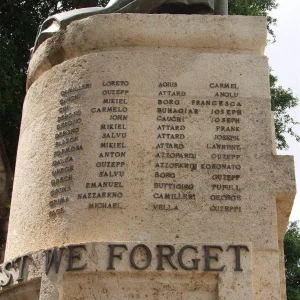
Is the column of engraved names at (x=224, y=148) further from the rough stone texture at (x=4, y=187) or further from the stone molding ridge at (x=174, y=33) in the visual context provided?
the rough stone texture at (x=4, y=187)

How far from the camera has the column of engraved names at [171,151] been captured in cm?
530

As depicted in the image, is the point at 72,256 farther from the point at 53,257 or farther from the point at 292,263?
the point at 292,263

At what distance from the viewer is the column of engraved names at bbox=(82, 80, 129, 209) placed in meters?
5.34

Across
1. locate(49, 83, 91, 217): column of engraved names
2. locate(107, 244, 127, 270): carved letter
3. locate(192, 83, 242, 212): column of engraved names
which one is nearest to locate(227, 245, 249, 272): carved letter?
locate(192, 83, 242, 212): column of engraved names

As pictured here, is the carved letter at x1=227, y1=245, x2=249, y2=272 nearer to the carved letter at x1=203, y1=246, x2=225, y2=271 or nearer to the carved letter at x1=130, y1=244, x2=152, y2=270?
the carved letter at x1=203, y1=246, x2=225, y2=271

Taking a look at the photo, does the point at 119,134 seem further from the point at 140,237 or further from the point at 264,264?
the point at 264,264

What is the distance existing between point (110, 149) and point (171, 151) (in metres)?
0.56

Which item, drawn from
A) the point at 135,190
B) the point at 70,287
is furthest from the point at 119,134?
the point at 70,287

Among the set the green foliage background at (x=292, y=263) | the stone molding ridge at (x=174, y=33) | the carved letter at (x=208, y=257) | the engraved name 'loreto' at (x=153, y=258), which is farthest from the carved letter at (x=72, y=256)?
the green foliage background at (x=292, y=263)

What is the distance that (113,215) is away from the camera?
524 centimetres

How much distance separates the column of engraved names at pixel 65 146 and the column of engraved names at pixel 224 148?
1165 millimetres

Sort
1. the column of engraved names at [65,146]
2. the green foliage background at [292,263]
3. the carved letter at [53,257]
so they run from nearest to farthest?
the carved letter at [53,257] < the column of engraved names at [65,146] < the green foliage background at [292,263]

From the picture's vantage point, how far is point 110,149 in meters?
5.53

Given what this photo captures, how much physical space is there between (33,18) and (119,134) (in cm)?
1164
